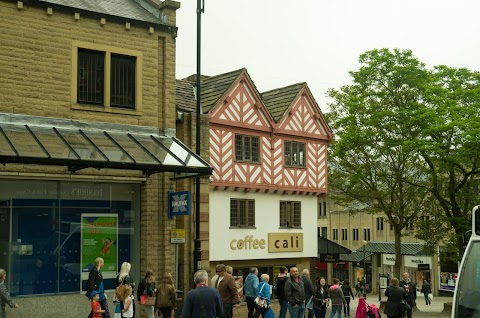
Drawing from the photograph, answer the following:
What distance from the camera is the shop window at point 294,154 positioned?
30.5m

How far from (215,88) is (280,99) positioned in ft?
13.5

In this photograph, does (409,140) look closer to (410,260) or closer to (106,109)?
(106,109)

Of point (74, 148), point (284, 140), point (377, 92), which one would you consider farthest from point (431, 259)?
point (74, 148)

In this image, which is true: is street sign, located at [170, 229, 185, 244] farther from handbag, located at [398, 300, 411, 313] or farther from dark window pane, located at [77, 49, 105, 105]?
handbag, located at [398, 300, 411, 313]

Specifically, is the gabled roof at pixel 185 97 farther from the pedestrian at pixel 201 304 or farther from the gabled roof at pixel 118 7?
the pedestrian at pixel 201 304

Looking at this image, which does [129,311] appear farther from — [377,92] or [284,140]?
[377,92]

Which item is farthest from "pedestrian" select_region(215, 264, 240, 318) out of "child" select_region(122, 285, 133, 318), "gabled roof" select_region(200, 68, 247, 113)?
"gabled roof" select_region(200, 68, 247, 113)

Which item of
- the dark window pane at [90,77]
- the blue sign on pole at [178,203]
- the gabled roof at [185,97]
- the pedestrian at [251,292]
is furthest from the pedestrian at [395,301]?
the gabled roof at [185,97]

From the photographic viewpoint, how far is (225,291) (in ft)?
44.7

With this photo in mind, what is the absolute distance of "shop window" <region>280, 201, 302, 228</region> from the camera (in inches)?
1200

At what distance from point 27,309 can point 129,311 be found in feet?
9.86

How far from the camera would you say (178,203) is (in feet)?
56.4

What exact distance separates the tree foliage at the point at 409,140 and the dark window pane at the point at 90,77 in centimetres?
1672

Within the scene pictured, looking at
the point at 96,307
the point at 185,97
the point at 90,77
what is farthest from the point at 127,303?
the point at 185,97
